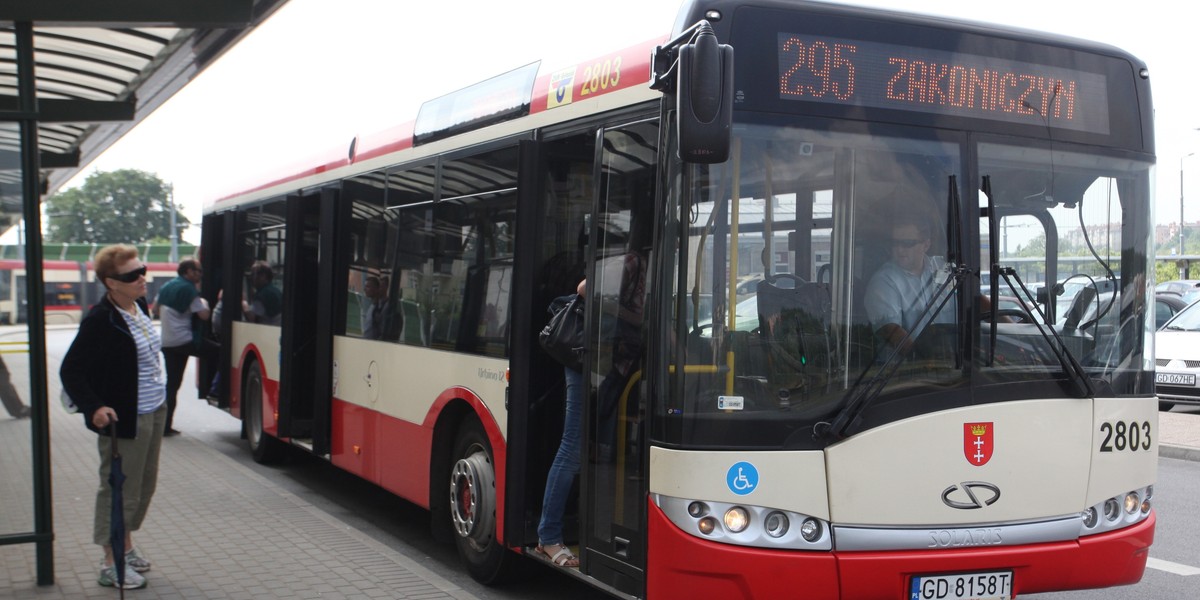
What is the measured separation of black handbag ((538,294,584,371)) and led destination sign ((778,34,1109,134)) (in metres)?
1.56

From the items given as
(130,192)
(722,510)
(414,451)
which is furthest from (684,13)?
(130,192)

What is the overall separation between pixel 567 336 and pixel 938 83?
2.08 metres

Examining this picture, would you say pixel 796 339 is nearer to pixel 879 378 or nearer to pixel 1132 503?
pixel 879 378

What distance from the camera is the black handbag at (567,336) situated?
5.84m

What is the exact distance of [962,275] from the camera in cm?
501

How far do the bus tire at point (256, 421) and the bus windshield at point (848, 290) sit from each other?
292 inches

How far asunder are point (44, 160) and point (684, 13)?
35.8 ft

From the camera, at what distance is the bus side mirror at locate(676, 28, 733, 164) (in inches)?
179

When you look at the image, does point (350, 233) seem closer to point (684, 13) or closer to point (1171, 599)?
point (684, 13)

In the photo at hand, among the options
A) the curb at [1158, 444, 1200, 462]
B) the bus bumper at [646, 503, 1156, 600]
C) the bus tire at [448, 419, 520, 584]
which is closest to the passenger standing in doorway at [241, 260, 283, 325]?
the bus tire at [448, 419, 520, 584]

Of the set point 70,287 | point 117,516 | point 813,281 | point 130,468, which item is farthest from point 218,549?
point 70,287

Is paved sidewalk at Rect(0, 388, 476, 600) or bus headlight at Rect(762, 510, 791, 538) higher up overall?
bus headlight at Rect(762, 510, 791, 538)

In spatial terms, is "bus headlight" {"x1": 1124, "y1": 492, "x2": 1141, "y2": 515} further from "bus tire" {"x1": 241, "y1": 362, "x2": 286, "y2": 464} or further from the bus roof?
"bus tire" {"x1": 241, "y1": 362, "x2": 286, "y2": 464}

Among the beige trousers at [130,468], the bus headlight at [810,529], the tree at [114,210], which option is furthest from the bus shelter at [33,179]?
the tree at [114,210]
